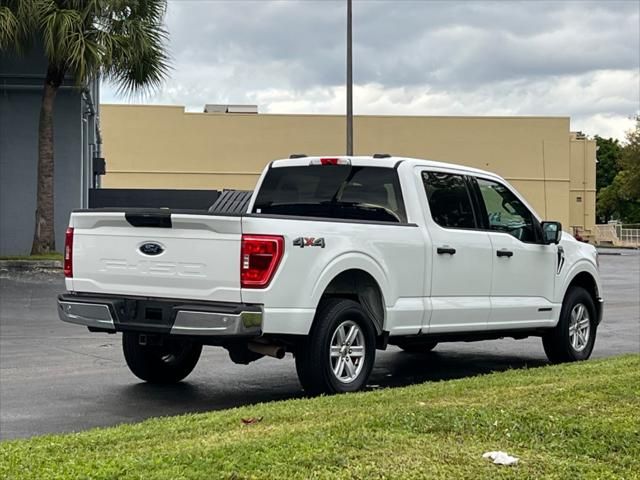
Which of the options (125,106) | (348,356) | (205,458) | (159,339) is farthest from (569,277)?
(125,106)

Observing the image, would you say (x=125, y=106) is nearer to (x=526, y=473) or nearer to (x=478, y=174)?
(x=478, y=174)

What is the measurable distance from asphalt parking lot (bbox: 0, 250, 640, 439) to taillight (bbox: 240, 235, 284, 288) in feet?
4.21

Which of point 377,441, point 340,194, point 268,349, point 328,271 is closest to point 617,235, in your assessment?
point 340,194

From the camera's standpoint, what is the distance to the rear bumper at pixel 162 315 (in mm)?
6934

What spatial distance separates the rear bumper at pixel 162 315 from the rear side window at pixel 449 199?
2.36 meters

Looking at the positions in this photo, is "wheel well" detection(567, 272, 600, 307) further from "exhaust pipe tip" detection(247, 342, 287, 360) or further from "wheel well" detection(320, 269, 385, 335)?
"exhaust pipe tip" detection(247, 342, 287, 360)

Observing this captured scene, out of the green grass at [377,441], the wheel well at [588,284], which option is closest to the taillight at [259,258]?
the green grass at [377,441]

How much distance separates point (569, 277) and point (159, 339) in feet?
15.4

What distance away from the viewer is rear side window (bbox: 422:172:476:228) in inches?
340

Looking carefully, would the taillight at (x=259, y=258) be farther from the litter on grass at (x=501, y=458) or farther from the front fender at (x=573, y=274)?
the front fender at (x=573, y=274)

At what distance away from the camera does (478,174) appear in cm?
930

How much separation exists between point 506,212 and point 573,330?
5.37ft

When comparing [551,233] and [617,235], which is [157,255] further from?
[617,235]

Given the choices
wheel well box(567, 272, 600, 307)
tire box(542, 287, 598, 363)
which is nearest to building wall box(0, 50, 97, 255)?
wheel well box(567, 272, 600, 307)
